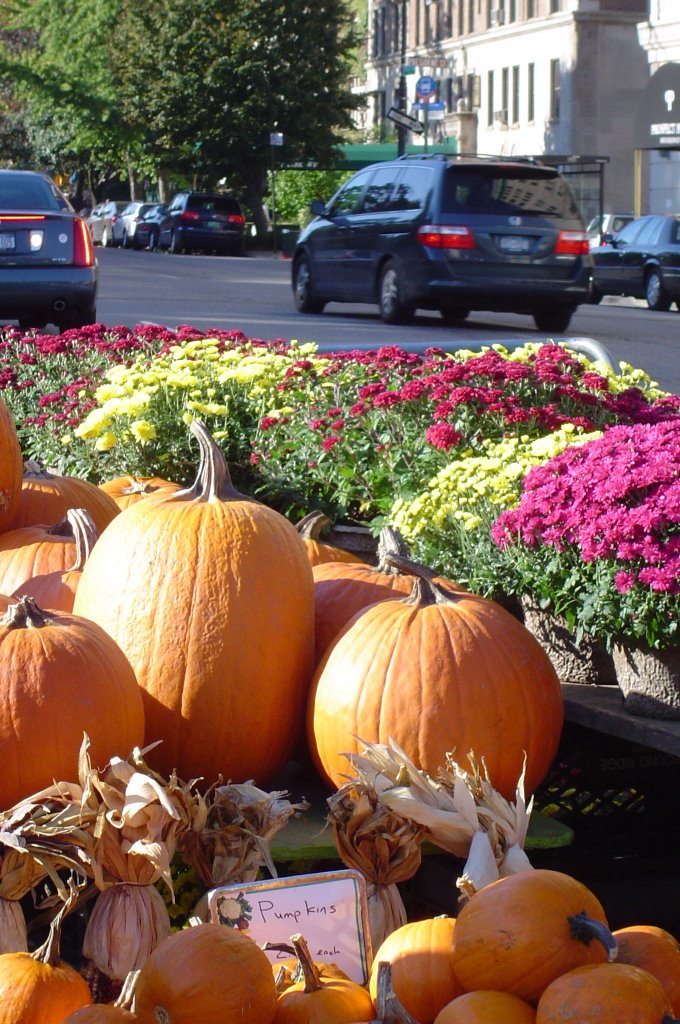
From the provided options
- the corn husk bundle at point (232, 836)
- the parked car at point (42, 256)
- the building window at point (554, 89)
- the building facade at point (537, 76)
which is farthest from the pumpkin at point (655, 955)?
the building window at point (554, 89)

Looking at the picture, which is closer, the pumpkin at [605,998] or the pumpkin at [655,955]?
the pumpkin at [605,998]

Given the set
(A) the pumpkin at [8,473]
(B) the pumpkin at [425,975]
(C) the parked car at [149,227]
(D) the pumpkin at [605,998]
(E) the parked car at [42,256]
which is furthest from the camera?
(C) the parked car at [149,227]

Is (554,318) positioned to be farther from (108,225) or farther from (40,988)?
(108,225)

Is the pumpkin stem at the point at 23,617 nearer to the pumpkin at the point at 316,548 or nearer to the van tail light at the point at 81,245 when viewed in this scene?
the pumpkin at the point at 316,548

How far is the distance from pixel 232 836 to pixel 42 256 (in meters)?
11.4

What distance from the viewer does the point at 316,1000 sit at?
6.98 ft

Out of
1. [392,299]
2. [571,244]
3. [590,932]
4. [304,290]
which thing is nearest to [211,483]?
[590,932]

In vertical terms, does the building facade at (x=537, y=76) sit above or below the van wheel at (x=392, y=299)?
above

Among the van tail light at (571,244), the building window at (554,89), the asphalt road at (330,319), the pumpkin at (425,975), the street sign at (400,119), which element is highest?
the building window at (554,89)

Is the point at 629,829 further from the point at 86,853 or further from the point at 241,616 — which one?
the point at 86,853

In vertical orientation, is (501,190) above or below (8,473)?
above

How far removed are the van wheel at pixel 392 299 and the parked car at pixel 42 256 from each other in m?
4.27

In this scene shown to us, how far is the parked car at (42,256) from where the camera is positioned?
43.4 feet

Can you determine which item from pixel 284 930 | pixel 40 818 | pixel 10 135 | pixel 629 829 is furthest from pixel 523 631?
pixel 10 135
